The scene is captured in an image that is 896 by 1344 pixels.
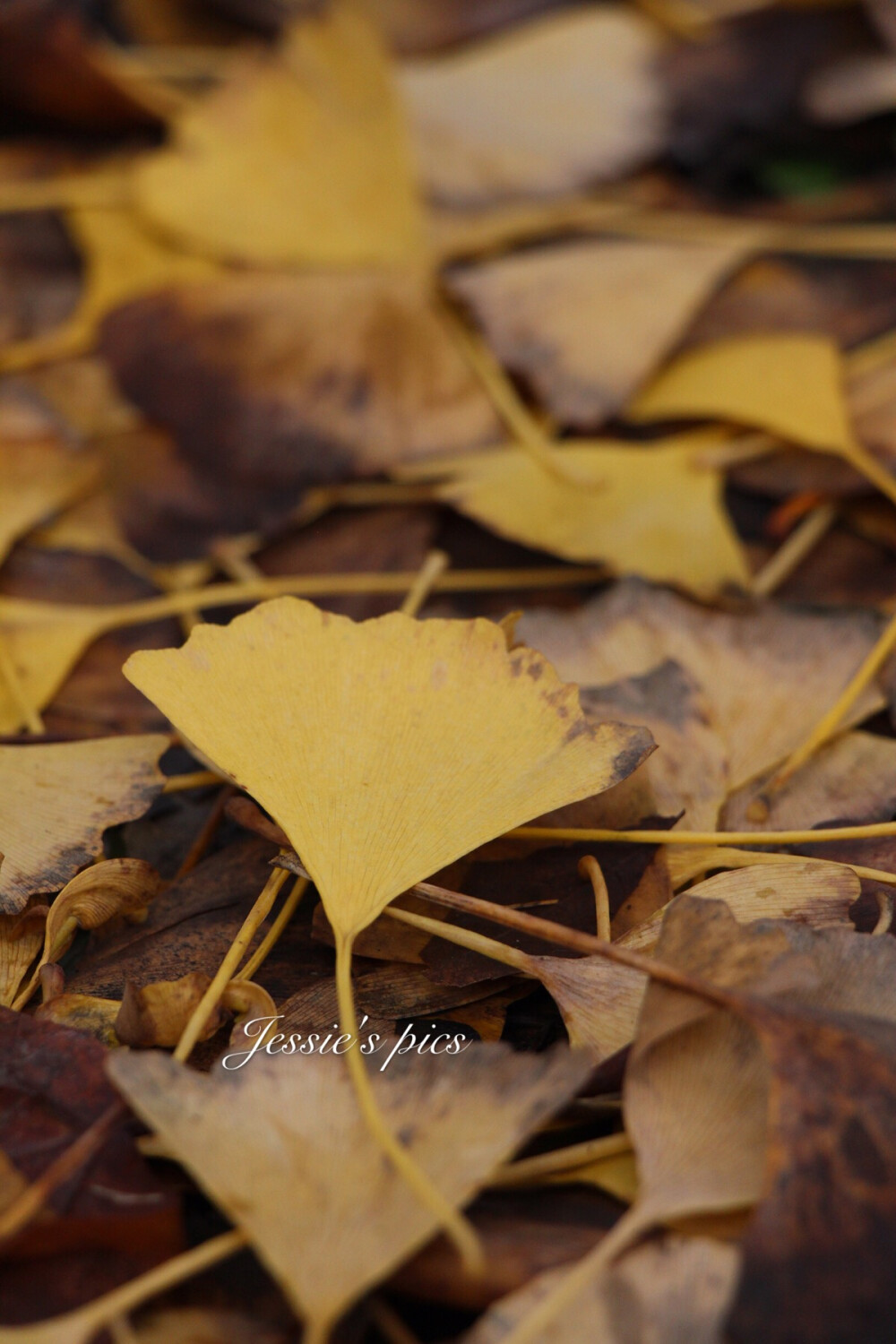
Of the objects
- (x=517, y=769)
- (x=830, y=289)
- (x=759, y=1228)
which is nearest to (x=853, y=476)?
(x=830, y=289)

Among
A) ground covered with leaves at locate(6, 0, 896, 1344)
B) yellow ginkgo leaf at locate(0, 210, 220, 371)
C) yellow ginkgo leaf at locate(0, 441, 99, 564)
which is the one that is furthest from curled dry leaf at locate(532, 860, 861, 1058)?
yellow ginkgo leaf at locate(0, 210, 220, 371)

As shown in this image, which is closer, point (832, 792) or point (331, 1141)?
point (331, 1141)

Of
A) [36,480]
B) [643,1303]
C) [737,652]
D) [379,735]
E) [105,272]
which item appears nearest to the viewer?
[643,1303]

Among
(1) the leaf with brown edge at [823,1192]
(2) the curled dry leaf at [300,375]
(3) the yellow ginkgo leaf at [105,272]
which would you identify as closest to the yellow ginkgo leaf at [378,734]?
(1) the leaf with brown edge at [823,1192]

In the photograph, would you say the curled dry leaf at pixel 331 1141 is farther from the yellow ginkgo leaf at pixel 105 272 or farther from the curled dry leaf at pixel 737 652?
the yellow ginkgo leaf at pixel 105 272

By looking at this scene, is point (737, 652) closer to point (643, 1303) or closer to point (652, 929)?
point (652, 929)

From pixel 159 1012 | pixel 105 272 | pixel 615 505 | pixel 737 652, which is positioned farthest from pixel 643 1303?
pixel 105 272

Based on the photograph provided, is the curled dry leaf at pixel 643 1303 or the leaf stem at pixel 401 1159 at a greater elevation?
the leaf stem at pixel 401 1159
